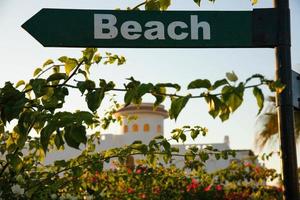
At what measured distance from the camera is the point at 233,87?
5.74 ft

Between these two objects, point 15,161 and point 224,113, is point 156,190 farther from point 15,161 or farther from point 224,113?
point 224,113

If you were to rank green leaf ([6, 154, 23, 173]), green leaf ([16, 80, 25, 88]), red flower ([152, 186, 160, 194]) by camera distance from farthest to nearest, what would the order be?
red flower ([152, 186, 160, 194]) < green leaf ([16, 80, 25, 88]) < green leaf ([6, 154, 23, 173])

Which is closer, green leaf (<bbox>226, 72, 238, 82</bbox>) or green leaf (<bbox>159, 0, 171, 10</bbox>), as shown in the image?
green leaf (<bbox>226, 72, 238, 82</bbox>)

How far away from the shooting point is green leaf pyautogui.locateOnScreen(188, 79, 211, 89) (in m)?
1.76

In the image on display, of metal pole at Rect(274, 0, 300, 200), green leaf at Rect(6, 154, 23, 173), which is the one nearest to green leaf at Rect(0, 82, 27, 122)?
green leaf at Rect(6, 154, 23, 173)

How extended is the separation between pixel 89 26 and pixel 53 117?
32.6 inches

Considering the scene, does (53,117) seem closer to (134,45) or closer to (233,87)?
(233,87)

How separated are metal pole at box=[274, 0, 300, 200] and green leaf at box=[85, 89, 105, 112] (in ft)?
3.55

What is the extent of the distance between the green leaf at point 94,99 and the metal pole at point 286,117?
1.08 meters

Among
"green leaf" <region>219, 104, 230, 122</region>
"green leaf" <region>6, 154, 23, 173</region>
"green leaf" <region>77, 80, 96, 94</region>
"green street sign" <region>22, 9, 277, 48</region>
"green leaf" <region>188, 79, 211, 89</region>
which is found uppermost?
"green street sign" <region>22, 9, 277, 48</region>

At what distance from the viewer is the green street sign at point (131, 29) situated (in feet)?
7.93

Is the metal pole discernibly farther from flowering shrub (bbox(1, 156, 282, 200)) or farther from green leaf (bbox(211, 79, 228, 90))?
flowering shrub (bbox(1, 156, 282, 200))

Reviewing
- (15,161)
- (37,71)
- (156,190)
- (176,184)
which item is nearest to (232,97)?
(15,161)

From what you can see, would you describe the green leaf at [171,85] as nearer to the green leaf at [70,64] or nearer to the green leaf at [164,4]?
the green leaf at [70,64]
